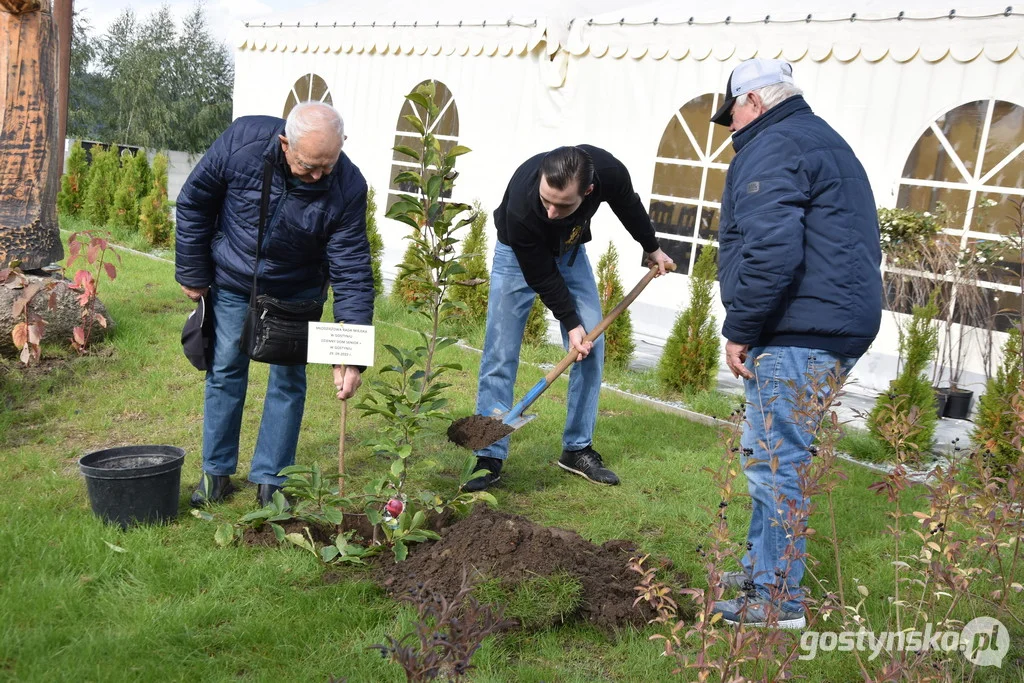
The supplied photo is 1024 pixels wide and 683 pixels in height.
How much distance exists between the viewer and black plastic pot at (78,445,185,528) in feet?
11.5

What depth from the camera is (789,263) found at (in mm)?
2996

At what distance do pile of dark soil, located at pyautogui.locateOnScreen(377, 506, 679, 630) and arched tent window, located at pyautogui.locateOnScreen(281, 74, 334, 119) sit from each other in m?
10.2

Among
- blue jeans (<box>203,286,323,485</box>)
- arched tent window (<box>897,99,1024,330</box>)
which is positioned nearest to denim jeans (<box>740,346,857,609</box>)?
blue jeans (<box>203,286,323,485</box>)

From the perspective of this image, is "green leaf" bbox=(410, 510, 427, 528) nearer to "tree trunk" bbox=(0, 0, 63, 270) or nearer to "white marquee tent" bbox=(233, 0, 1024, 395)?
"tree trunk" bbox=(0, 0, 63, 270)

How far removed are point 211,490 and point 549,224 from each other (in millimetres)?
1988

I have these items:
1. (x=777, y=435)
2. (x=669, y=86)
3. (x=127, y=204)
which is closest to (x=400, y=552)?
(x=777, y=435)

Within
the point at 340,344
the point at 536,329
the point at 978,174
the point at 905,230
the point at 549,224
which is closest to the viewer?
the point at 340,344

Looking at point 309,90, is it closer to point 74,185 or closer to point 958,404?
point 74,185

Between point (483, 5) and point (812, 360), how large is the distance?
28.8 feet

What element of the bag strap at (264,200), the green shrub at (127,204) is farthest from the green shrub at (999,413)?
the green shrub at (127,204)

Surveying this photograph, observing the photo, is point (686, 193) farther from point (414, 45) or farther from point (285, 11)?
point (285, 11)

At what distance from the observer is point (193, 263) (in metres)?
3.75

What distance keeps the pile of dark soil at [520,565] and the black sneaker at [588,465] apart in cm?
121

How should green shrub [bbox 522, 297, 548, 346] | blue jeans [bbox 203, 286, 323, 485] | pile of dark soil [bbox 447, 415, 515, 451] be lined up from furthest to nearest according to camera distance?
1. green shrub [bbox 522, 297, 548, 346]
2. pile of dark soil [bbox 447, 415, 515, 451]
3. blue jeans [bbox 203, 286, 323, 485]
